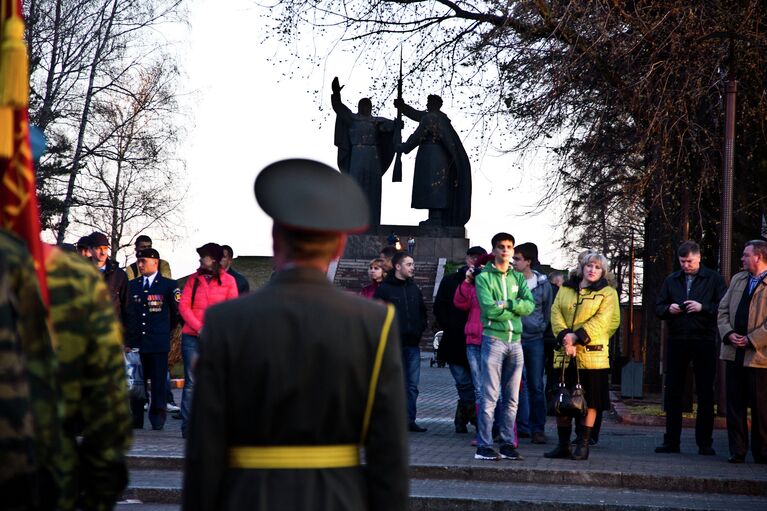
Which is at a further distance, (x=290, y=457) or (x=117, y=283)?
(x=117, y=283)

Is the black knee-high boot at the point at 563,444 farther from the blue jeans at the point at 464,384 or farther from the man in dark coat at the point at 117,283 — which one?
the man in dark coat at the point at 117,283

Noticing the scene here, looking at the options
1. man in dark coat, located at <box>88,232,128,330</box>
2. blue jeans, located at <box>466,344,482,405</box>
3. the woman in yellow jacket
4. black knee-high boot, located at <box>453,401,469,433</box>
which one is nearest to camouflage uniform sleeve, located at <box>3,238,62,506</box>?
the woman in yellow jacket

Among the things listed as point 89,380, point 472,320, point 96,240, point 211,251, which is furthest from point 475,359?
point 89,380

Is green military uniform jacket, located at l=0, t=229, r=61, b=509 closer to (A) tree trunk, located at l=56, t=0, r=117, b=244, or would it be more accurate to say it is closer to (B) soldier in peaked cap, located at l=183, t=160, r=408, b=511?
(B) soldier in peaked cap, located at l=183, t=160, r=408, b=511

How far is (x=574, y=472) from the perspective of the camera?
10734 mm

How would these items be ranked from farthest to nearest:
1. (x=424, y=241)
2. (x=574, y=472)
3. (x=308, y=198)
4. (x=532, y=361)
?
(x=424, y=241) → (x=532, y=361) → (x=574, y=472) → (x=308, y=198)

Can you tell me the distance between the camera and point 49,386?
11.1 feet

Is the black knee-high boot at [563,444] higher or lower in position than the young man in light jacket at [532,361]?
lower

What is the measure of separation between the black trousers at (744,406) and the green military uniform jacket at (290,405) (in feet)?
28.6

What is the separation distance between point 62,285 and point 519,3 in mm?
13632

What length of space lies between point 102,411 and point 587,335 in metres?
8.31

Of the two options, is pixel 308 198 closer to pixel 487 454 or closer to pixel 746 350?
pixel 487 454

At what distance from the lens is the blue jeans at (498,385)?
11.5 m

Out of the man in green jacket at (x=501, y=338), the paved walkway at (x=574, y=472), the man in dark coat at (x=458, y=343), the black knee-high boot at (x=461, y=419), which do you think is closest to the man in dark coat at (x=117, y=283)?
the paved walkway at (x=574, y=472)
